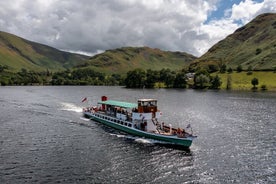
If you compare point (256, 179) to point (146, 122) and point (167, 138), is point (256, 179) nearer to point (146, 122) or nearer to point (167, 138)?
point (167, 138)

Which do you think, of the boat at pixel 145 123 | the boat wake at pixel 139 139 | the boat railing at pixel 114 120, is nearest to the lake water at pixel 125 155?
the boat wake at pixel 139 139

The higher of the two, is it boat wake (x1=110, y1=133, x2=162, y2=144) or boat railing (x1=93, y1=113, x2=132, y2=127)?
boat railing (x1=93, y1=113, x2=132, y2=127)

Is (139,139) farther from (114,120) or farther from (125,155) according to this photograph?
(114,120)

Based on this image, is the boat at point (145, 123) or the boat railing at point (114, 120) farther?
the boat railing at point (114, 120)

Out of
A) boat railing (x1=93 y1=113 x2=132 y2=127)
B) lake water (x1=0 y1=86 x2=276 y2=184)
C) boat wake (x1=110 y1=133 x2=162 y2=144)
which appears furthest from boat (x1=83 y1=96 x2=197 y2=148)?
lake water (x1=0 y1=86 x2=276 y2=184)

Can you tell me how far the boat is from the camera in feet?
219

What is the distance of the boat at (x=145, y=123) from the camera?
6661cm

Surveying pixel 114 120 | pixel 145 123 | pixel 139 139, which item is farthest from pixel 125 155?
pixel 114 120

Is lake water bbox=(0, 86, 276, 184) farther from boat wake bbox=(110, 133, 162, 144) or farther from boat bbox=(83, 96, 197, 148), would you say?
boat bbox=(83, 96, 197, 148)

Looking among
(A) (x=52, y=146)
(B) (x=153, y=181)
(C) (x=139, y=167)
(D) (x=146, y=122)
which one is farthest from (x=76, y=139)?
(B) (x=153, y=181)

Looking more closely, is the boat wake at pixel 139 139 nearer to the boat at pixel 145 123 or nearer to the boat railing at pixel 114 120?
the boat at pixel 145 123

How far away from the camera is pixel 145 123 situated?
77.6m

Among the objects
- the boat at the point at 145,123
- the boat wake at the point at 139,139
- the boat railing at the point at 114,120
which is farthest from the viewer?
the boat railing at the point at 114,120

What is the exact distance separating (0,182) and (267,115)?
10198 cm
